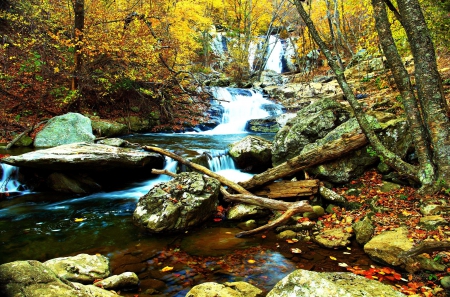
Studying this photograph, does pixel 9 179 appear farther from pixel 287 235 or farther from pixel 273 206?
pixel 287 235

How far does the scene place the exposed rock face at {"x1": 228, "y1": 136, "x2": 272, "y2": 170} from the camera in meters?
9.34

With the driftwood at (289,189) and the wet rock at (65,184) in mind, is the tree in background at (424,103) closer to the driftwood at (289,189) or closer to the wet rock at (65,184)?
the driftwood at (289,189)

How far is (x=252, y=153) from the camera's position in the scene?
9.37 meters

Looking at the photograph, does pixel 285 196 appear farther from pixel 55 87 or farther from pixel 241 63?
pixel 241 63

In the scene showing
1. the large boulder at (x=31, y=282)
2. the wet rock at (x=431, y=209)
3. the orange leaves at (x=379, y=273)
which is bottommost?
the orange leaves at (x=379, y=273)

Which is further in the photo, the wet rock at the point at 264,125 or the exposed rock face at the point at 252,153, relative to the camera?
the wet rock at the point at 264,125

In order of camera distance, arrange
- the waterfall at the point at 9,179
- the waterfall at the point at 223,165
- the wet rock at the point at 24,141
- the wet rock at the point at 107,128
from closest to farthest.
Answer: the waterfall at the point at 9,179
the waterfall at the point at 223,165
the wet rock at the point at 24,141
the wet rock at the point at 107,128

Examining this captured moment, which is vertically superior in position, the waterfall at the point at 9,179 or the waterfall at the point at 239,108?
the waterfall at the point at 239,108

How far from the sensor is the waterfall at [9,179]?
8062 mm

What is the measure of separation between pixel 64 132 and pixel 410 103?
445 inches

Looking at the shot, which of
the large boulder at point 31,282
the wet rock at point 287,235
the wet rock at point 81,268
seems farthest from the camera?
the wet rock at point 287,235

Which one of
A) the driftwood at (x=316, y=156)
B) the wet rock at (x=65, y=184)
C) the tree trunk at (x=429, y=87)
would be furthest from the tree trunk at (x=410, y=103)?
the wet rock at (x=65, y=184)

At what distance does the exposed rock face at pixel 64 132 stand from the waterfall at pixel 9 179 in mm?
2372

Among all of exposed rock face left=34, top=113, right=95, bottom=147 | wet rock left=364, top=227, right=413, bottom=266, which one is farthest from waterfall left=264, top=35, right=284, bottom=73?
wet rock left=364, top=227, right=413, bottom=266
